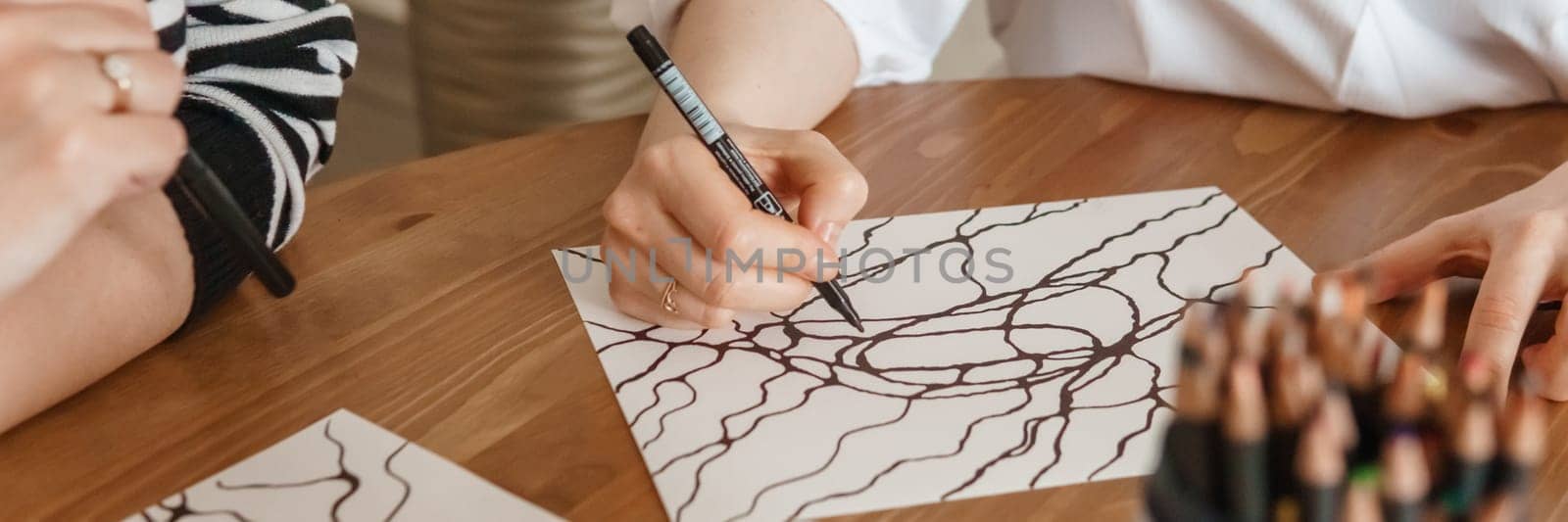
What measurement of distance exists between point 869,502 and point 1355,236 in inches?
14.4

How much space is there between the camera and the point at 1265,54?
93 cm

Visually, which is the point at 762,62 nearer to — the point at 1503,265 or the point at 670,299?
the point at 670,299

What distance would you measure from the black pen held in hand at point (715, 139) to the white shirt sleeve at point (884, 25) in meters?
0.25

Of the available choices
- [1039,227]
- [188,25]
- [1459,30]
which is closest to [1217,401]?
[1039,227]

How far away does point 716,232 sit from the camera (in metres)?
0.64

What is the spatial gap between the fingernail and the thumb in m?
0.25

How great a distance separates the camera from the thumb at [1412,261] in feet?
2.20

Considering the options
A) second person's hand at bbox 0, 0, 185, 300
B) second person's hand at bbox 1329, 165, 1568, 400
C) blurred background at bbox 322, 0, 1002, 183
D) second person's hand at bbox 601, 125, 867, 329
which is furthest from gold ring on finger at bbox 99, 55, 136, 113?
blurred background at bbox 322, 0, 1002, 183

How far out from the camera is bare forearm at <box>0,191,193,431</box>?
1.87 feet

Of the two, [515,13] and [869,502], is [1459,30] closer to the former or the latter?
[869,502]

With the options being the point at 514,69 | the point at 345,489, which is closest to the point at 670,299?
the point at 345,489

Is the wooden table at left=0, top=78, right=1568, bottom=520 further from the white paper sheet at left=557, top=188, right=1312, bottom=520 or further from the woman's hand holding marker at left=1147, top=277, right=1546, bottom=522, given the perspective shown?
the woman's hand holding marker at left=1147, top=277, right=1546, bottom=522

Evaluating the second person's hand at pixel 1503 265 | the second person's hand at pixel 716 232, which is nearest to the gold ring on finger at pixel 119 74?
the second person's hand at pixel 716 232

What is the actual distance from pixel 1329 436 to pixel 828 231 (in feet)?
1.33
